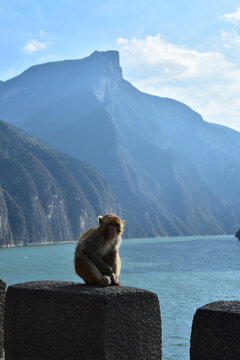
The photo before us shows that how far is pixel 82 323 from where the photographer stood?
169 inches

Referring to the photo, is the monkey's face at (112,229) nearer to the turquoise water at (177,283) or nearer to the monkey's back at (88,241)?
the monkey's back at (88,241)

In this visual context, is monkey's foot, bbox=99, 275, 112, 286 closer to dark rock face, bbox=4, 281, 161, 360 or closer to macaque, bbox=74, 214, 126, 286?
macaque, bbox=74, 214, 126, 286

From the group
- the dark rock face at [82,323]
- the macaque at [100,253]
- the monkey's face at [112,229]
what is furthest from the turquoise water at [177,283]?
the dark rock face at [82,323]

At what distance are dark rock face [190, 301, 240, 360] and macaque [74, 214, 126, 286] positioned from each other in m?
1.15

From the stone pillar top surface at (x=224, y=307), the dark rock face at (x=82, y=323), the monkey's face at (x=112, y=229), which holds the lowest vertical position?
the dark rock face at (x=82, y=323)

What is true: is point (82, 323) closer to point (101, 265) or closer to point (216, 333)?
point (101, 265)

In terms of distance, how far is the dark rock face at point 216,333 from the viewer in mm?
3861

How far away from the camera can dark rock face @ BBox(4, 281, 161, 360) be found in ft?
13.7

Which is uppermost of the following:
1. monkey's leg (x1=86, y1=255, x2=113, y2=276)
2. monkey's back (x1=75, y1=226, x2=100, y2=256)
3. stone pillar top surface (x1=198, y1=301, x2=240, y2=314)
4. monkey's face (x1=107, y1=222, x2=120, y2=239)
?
monkey's face (x1=107, y1=222, x2=120, y2=239)

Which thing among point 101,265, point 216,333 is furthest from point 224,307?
point 101,265

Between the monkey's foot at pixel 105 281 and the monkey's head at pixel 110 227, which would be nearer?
the monkey's foot at pixel 105 281

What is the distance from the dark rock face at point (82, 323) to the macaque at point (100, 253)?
24 cm

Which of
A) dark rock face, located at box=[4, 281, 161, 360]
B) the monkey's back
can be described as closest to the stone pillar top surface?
dark rock face, located at box=[4, 281, 161, 360]

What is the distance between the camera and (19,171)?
18750 centimetres
